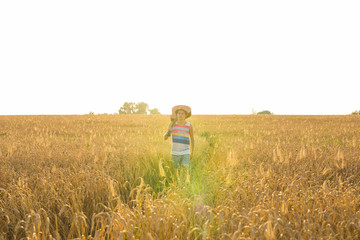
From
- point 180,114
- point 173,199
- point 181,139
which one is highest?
point 180,114

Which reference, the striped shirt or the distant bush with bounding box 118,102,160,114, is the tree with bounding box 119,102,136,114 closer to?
the distant bush with bounding box 118,102,160,114

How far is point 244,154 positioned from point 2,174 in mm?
4044

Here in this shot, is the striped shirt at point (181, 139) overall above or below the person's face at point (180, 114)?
below

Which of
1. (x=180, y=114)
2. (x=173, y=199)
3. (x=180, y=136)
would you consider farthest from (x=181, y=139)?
(x=173, y=199)

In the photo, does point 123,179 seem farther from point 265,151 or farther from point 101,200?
point 265,151

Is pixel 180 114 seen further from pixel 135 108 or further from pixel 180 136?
pixel 135 108

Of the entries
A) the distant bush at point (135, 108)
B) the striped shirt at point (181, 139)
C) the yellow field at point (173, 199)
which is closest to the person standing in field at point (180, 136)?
the striped shirt at point (181, 139)

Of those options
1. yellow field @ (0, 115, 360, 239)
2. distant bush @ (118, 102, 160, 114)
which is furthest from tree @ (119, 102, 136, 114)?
yellow field @ (0, 115, 360, 239)

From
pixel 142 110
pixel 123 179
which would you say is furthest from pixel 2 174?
pixel 142 110

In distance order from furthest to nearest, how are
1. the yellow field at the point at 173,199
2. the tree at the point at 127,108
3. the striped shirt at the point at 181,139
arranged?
1. the tree at the point at 127,108
2. the striped shirt at the point at 181,139
3. the yellow field at the point at 173,199

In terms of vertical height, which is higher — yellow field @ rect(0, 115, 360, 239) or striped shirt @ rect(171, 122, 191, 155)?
striped shirt @ rect(171, 122, 191, 155)

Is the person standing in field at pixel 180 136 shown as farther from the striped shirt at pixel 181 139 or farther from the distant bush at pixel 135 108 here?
the distant bush at pixel 135 108

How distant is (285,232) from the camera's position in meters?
1.79

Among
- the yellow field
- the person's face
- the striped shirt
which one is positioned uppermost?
the person's face
